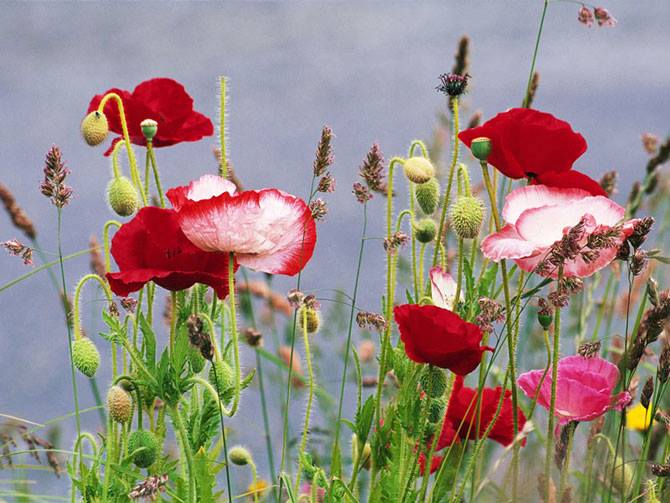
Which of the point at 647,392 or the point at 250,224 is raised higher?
the point at 250,224

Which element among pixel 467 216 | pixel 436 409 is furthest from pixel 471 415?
pixel 467 216

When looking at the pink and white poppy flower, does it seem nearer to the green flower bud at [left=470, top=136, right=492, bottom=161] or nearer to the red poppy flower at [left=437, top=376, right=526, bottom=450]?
the red poppy flower at [left=437, top=376, right=526, bottom=450]

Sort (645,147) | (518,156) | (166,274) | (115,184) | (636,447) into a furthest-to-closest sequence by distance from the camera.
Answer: (645,147), (636,447), (115,184), (518,156), (166,274)

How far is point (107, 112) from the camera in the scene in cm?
240

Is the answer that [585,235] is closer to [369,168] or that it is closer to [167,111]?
[369,168]

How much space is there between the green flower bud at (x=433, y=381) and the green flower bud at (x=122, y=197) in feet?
2.18

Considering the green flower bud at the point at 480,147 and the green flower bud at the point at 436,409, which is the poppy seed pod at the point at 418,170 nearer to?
the green flower bud at the point at 480,147

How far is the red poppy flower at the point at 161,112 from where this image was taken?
240 cm

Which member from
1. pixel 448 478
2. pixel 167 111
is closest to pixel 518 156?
pixel 448 478

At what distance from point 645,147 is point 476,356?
1.92 metres

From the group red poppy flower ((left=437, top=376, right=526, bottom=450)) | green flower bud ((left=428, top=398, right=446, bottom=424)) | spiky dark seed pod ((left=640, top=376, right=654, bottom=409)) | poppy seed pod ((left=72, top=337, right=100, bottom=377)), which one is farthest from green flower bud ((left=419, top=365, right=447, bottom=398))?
poppy seed pod ((left=72, top=337, right=100, bottom=377))

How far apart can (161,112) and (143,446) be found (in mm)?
804

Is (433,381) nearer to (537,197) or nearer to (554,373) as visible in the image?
(554,373)

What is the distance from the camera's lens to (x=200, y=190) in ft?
6.41
